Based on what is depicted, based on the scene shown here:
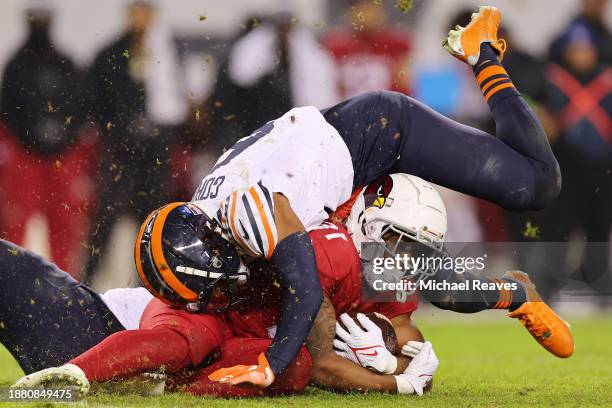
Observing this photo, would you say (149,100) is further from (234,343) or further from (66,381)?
(66,381)

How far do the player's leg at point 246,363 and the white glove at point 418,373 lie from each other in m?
0.40

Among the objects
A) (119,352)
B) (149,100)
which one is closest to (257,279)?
(119,352)

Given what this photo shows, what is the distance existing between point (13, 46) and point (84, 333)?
3487 mm

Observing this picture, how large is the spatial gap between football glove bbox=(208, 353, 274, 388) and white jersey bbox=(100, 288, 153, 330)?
82 cm

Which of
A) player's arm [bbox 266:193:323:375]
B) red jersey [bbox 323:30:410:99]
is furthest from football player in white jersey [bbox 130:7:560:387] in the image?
red jersey [bbox 323:30:410:99]

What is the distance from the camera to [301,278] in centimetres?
473

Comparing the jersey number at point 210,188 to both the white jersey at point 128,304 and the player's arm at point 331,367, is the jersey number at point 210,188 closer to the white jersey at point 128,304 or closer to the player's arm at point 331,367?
the white jersey at point 128,304

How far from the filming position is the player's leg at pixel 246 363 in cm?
490

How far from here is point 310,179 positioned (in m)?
5.22

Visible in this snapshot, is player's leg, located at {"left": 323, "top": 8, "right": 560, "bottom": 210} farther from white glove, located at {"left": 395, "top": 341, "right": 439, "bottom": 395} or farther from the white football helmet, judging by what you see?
white glove, located at {"left": 395, "top": 341, "right": 439, "bottom": 395}

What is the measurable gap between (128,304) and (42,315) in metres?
0.40

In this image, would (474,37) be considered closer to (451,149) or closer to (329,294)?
(451,149)

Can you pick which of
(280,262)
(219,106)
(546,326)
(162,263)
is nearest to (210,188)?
(162,263)

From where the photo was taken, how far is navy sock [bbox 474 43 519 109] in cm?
579
